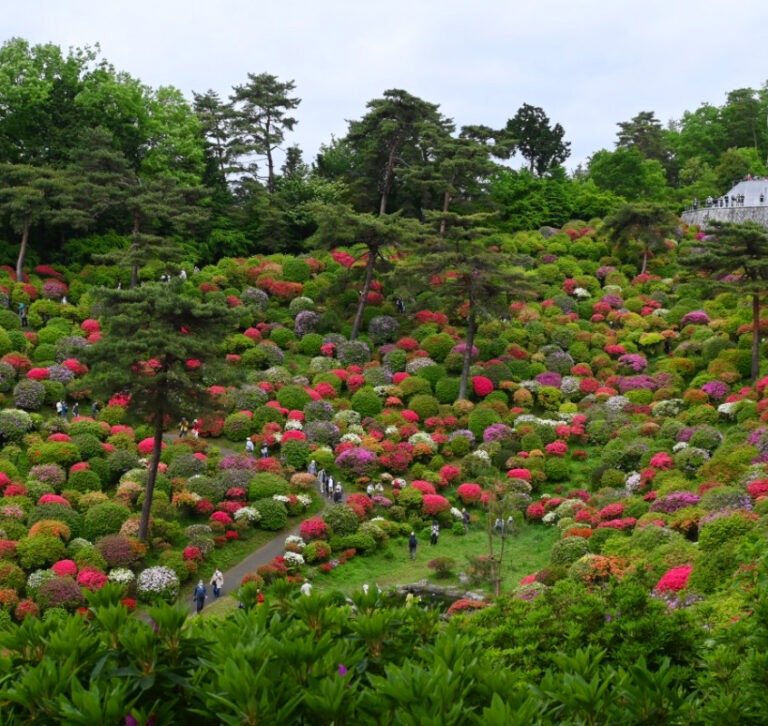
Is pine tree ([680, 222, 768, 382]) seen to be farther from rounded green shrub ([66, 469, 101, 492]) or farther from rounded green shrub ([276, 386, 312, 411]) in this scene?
rounded green shrub ([66, 469, 101, 492])

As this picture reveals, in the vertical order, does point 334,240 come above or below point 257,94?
below

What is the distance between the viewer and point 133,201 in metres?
37.7

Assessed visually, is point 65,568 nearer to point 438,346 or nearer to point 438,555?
point 438,555

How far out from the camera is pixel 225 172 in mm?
50531

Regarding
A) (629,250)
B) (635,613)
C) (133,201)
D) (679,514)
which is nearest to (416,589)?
(679,514)

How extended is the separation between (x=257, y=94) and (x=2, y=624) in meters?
42.1

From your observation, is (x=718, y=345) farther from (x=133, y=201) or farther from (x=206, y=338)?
(x=133, y=201)

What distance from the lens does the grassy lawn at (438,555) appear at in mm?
22156

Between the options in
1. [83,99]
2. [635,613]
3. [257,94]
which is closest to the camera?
[635,613]

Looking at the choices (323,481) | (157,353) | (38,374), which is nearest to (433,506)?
(323,481)

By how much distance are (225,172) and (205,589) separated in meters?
35.3

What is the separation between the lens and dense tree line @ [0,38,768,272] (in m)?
38.8

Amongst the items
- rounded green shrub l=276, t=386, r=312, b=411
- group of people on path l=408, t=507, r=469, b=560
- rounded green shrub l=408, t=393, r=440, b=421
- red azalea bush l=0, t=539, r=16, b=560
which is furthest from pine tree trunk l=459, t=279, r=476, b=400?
red azalea bush l=0, t=539, r=16, b=560

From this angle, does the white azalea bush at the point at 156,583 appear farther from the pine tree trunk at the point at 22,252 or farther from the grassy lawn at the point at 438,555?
the pine tree trunk at the point at 22,252
